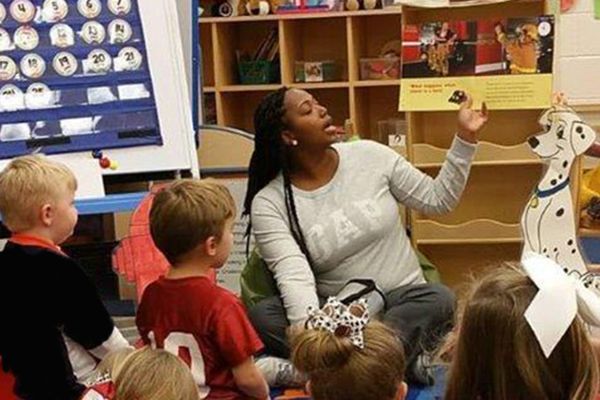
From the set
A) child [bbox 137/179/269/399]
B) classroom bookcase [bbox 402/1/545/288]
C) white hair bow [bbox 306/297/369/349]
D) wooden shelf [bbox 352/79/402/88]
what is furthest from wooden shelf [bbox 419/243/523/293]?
white hair bow [bbox 306/297/369/349]

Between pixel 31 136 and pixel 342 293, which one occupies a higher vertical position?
pixel 31 136

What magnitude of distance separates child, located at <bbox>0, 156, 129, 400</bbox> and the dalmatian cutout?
1.30 meters

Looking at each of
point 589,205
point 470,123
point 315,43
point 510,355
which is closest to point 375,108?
point 315,43

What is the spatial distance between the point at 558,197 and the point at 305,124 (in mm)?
750

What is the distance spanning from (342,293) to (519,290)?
151 centimetres

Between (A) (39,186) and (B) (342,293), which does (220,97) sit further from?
(A) (39,186)

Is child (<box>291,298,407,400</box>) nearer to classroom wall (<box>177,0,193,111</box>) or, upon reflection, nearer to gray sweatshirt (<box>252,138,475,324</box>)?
gray sweatshirt (<box>252,138,475,324</box>)

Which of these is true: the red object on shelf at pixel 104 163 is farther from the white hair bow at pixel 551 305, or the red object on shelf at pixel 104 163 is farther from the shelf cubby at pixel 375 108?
the shelf cubby at pixel 375 108

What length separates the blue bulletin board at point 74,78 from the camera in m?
2.79

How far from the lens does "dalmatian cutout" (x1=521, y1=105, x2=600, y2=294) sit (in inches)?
112

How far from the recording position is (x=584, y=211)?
2977mm

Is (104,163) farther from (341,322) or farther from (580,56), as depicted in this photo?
(580,56)

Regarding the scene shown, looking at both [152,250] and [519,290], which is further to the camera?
[152,250]

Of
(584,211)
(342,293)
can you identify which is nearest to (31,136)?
(342,293)
